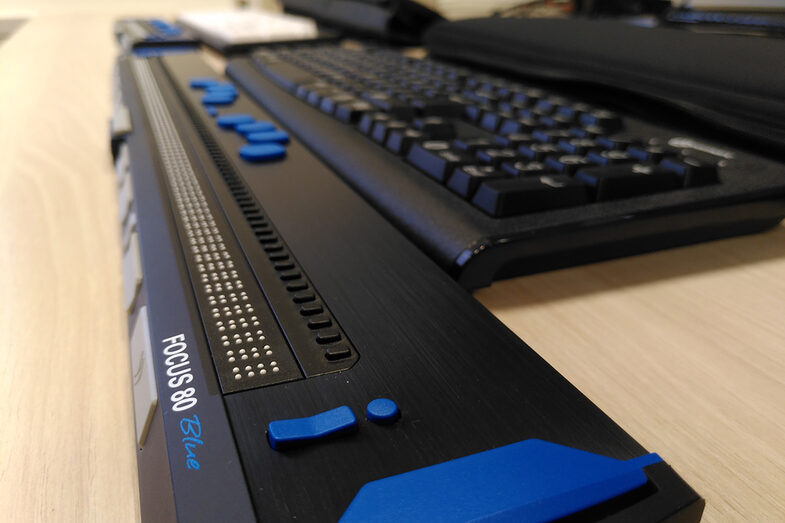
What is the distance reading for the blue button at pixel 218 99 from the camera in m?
0.58

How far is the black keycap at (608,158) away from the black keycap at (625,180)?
13 millimetres

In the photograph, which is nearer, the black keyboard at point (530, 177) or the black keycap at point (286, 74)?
the black keyboard at point (530, 177)

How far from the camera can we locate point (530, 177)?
0.34m

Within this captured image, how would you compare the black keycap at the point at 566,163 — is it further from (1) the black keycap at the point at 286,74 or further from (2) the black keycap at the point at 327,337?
(1) the black keycap at the point at 286,74

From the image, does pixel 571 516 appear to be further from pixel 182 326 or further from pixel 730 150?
pixel 730 150

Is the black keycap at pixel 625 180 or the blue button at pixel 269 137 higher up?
the black keycap at pixel 625 180

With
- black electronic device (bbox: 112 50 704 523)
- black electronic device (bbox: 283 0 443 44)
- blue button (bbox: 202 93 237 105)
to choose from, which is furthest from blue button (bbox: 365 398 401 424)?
black electronic device (bbox: 283 0 443 44)

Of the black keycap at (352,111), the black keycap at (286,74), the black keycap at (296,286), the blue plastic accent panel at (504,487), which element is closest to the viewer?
the blue plastic accent panel at (504,487)

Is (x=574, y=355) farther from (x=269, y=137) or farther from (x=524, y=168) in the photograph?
(x=269, y=137)

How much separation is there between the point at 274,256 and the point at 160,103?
38 cm

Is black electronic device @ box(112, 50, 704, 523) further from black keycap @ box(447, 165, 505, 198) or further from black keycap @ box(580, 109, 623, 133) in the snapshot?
black keycap @ box(580, 109, 623, 133)

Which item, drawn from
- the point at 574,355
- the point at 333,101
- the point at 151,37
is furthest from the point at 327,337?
the point at 151,37

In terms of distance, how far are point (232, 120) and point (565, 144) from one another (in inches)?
11.2

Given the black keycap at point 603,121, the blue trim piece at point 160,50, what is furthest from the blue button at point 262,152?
the blue trim piece at point 160,50
